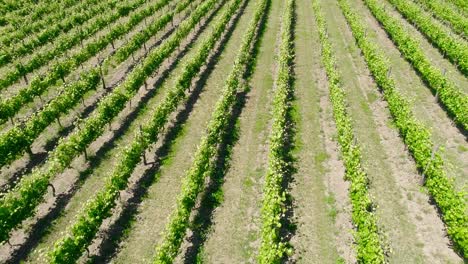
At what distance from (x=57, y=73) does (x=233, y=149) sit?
15041 mm

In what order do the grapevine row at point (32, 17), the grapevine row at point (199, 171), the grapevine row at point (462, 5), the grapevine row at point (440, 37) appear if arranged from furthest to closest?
the grapevine row at point (462, 5), the grapevine row at point (32, 17), the grapevine row at point (440, 37), the grapevine row at point (199, 171)

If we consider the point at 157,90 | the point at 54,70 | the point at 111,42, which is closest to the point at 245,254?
the point at 157,90

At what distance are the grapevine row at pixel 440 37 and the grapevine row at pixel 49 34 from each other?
107 feet

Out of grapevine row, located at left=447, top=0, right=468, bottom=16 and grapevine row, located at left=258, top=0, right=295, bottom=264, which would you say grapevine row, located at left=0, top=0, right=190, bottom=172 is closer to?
grapevine row, located at left=258, top=0, right=295, bottom=264

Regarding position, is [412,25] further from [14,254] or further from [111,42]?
[14,254]

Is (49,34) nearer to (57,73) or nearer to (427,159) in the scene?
(57,73)

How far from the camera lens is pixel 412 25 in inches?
1751

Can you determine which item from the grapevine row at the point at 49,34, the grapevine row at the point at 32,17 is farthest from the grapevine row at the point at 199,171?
the grapevine row at the point at 32,17

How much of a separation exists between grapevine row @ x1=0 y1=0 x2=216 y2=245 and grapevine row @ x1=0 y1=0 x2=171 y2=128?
473 centimetres

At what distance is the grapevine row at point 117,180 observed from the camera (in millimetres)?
16047

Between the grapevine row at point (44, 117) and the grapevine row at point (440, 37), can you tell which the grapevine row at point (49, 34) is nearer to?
the grapevine row at point (44, 117)

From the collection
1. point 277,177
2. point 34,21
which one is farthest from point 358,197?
point 34,21

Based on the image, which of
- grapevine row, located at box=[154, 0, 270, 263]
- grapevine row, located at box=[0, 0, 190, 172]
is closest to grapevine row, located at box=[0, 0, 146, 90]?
grapevine row, located at box=[0, 0, 190, 172]

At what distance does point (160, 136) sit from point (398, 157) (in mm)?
13744
